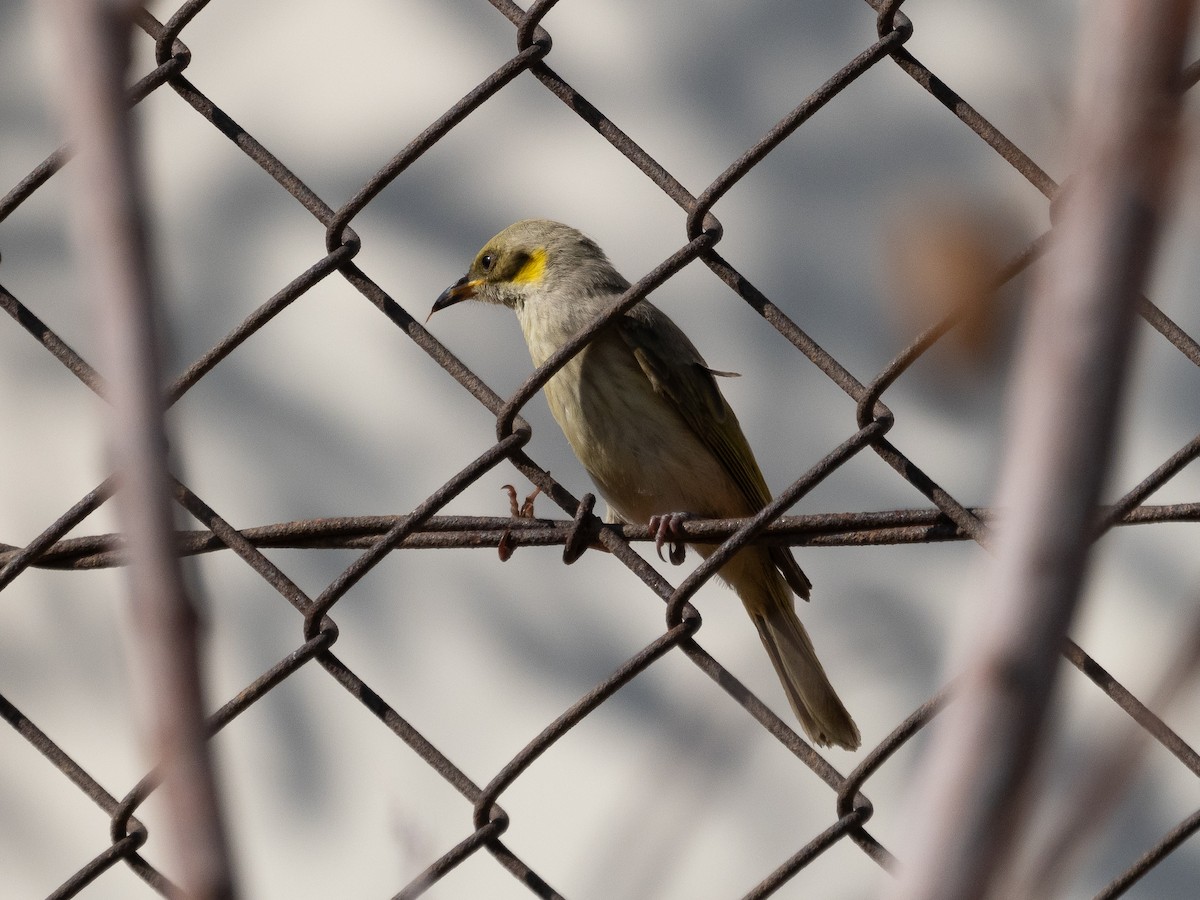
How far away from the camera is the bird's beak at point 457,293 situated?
4.04 m

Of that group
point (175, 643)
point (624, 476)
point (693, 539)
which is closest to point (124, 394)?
point (175, 643)

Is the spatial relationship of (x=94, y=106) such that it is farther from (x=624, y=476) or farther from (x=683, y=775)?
(x=624, y=476)

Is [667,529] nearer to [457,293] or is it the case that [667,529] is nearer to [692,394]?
[692,394]

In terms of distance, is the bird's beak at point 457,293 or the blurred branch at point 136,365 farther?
the bird's beak at point 457,293

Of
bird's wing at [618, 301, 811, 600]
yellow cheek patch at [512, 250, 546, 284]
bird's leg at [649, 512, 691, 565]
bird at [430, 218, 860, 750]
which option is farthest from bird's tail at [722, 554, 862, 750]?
yellow cheek patch at [512, 250, 546, 284]

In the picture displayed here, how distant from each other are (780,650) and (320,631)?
5.10 ft

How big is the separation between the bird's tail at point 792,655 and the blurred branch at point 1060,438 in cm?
260

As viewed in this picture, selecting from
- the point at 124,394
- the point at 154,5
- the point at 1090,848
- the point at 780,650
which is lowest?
the point at 1090,848

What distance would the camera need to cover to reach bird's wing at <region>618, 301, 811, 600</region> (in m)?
3.39

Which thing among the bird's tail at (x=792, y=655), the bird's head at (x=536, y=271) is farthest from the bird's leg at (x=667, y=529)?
the bird's head at (x=536, y=271)

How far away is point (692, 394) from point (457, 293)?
91cm

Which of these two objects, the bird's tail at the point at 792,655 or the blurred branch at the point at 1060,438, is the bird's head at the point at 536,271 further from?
the blurred branch at the point at 1060,438

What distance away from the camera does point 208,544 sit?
210 centimetres

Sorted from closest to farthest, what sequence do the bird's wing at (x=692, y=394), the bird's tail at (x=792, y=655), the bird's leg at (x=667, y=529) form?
the bird's leg at (x=667, y=529)
the bird's tail at (x=792, y=655)
the bird's wing at (x=692, y=394)
